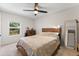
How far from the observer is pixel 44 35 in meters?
1.81

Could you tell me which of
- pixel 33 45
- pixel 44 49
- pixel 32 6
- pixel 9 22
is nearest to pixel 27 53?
pixel 33 45

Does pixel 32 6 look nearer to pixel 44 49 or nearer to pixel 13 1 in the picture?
pixel 13 1

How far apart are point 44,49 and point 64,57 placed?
392 mm

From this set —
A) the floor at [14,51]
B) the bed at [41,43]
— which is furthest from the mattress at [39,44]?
the floor at [14,51]

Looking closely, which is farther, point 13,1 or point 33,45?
point 13,1

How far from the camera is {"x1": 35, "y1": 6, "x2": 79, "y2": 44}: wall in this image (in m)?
1.68

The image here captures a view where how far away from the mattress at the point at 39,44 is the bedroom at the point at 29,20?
0.30 ft

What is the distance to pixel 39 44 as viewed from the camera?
162 centimetres

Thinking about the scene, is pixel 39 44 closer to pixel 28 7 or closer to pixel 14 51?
pixel 14 51

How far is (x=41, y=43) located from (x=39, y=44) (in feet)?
0.15

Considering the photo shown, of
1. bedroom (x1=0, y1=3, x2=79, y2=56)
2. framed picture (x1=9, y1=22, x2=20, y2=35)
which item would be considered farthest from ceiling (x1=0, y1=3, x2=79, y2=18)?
framed picture (x1=9, y1=22, x2=20, y2=35)

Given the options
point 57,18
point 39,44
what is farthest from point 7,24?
point 57,18

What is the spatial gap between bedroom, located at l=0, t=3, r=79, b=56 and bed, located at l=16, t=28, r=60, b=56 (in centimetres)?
5

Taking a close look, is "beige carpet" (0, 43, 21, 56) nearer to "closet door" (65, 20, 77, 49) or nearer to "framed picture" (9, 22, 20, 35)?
"framed picture" (9, 22, 20, 35)
